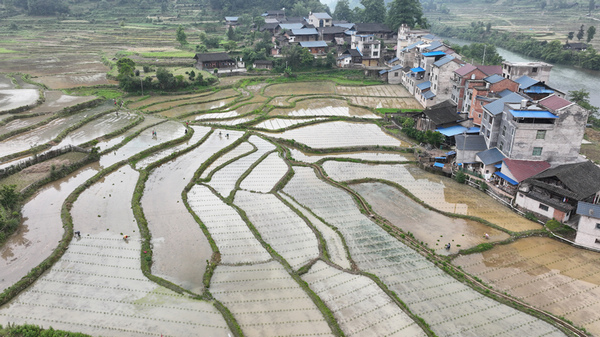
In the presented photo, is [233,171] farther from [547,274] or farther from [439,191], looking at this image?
[547,274]

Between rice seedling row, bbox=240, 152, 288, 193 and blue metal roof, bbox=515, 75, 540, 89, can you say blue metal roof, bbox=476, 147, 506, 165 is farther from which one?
rice seedling row, bbox=240, 152, 288, 193

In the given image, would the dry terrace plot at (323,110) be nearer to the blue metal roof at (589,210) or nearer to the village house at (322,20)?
the blue metal roof at (589,210)

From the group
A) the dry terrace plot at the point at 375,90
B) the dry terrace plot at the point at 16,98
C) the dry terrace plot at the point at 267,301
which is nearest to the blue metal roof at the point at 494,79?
the dry terrace plot at the point at 375,90

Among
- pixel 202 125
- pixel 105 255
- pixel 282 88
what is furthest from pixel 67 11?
pixel 105 255

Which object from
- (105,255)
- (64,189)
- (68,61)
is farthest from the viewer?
(68,61)

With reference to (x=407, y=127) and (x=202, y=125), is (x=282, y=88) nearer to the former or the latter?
(x=202, y=125)

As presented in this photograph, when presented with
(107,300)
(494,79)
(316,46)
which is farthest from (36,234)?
(316,46)
